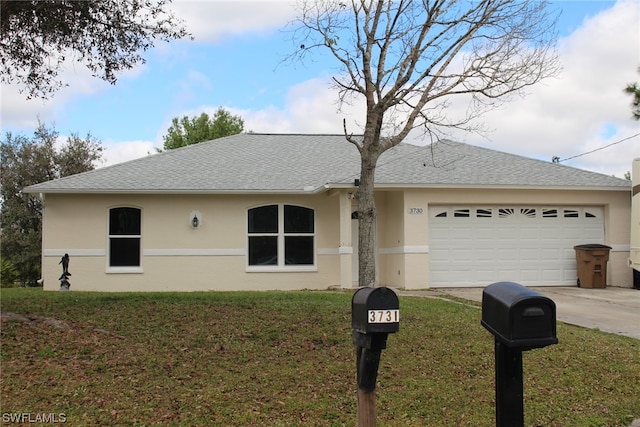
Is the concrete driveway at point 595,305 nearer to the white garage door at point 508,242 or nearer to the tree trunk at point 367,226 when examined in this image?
the white garage door at point 508,242

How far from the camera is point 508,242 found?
16.8 meters

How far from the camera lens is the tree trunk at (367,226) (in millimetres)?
9422

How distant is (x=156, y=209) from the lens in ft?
55.0

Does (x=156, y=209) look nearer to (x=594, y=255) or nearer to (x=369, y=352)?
(x=594, y=255)

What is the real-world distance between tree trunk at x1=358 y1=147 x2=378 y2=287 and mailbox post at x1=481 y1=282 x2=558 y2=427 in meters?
5.99

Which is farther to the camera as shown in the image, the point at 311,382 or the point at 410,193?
the point at 410,193

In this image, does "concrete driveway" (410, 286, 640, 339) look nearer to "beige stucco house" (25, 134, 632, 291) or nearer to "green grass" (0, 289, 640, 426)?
"beige stucco house" (25, 134, 632, 291)

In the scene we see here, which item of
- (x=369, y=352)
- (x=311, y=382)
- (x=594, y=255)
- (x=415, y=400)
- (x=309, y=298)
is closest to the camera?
Result: (x=369, y=352)

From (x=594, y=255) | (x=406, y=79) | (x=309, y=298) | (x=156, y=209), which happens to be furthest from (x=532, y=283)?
(x=156, y=209)

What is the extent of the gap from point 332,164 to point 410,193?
3221 mm

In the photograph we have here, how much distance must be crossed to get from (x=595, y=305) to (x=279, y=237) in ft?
26.4

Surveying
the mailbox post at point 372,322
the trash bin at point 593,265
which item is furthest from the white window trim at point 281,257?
the mailbox post at point 372,322

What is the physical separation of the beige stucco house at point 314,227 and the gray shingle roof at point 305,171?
6 cm

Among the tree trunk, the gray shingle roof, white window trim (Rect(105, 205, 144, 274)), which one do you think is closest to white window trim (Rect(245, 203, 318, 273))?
the gray shingle roof
